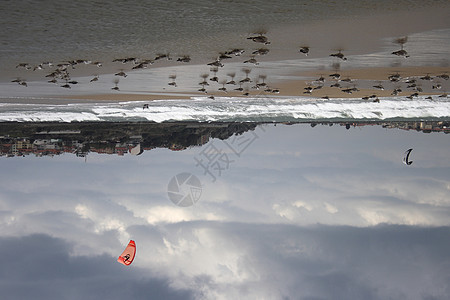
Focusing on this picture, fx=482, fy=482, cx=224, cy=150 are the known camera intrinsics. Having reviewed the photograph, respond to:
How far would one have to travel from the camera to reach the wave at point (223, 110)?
38.8 meters

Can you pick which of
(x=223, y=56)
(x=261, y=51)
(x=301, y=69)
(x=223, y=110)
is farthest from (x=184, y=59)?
(x=223, y=110)

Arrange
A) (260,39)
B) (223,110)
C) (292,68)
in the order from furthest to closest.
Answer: (223,110), (292,68), (260,39)

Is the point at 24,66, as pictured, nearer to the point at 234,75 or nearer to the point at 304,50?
the point at 234,75

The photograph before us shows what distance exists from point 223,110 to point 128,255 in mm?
14918

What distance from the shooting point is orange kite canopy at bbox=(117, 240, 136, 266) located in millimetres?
33625

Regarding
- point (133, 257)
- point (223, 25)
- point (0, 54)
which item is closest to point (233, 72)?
point (223, 25)

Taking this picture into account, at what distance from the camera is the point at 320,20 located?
18.9m

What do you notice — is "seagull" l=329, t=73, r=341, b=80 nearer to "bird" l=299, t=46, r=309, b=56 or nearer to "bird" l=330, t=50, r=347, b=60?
"bird" l=330, t=50, r=347, b=60

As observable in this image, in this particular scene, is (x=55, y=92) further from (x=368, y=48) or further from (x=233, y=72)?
(x=368, y=48)

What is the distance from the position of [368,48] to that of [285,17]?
16.2 feet

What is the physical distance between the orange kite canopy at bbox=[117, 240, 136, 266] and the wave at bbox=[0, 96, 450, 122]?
35.0ft

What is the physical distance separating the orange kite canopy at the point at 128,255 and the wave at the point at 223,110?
10660 mm

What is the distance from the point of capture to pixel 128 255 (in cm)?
3366

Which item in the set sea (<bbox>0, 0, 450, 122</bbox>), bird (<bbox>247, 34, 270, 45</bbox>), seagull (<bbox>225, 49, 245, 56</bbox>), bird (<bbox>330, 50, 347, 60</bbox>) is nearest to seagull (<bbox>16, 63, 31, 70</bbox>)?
sea (<bbox>0, 0, 450, 122</bbox>)
